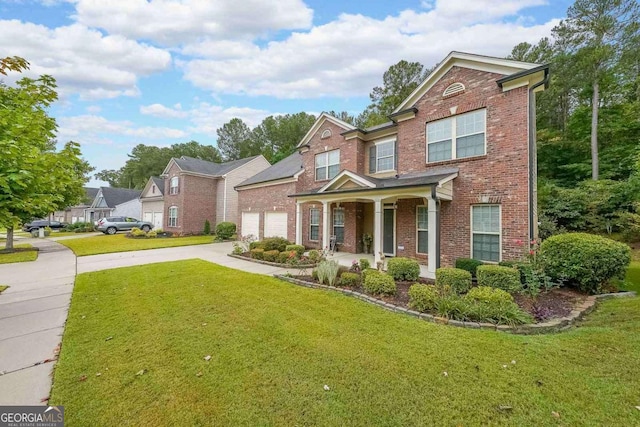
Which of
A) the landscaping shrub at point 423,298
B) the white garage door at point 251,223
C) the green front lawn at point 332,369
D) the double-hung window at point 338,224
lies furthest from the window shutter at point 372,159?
the green front lawn at point 332,369

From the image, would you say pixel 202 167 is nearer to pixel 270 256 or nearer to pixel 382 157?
pixel 270 256

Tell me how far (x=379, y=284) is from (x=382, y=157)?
7602mm

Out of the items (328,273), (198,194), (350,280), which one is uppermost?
(198,194)

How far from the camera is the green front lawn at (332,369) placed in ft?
8.48

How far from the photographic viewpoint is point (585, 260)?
6078 millimetres

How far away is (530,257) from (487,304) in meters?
3.25

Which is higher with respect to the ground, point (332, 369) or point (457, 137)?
point (457, 137)

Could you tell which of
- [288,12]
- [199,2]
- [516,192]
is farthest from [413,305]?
[199,2]

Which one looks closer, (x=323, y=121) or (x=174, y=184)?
(x=323, y=121)

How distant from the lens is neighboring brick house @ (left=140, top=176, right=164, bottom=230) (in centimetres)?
2673

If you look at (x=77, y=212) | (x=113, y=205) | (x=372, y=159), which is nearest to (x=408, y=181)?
(x=372, y=159)

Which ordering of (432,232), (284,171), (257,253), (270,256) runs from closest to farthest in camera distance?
(432,232)
(270,256)
(257,253)
(284,171)

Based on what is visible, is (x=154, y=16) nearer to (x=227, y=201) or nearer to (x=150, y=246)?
(x=150, y=246)

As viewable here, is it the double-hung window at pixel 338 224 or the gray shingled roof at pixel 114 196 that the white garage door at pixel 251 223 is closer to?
the double-hung window at pixel 338 224
